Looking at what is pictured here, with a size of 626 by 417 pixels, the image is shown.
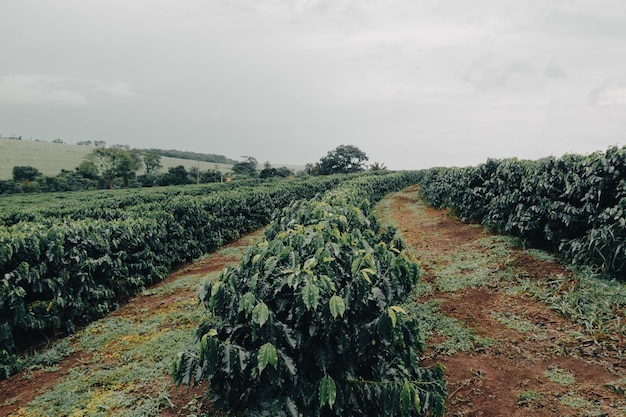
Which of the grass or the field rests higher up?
the field

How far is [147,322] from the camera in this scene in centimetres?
608

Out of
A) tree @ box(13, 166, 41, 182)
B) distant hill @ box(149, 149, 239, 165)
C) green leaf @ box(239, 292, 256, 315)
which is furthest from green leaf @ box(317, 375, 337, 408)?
distant hill @ box(149, 149, 239, 165)

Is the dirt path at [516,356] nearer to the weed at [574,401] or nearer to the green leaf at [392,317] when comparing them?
the weed at [574,401]

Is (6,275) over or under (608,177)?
under

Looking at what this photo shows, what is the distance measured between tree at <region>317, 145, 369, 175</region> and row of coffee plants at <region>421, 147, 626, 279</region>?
69.3 m

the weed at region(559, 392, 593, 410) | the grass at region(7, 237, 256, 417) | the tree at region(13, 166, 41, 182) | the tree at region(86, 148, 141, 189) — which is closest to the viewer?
the weed at region(559, 392, 593, 410)

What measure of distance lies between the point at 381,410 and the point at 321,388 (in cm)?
61

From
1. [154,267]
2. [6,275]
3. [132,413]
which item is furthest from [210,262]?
[132,413]

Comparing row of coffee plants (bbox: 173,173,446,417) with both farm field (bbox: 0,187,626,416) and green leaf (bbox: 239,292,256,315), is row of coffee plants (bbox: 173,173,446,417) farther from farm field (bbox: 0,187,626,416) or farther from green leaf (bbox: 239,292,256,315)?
farm field (bbox: 0,187,626,416)

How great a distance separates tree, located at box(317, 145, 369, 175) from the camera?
80125 millimetres

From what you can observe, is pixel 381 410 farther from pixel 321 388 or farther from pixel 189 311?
pixel 189 311

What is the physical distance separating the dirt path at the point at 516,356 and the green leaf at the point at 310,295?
2.17m

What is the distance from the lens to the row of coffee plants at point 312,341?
8.13 feet

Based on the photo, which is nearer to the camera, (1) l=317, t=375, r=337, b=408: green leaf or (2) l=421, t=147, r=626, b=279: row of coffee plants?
(1) l=317, t=375, r=337, b=408: green leaf
